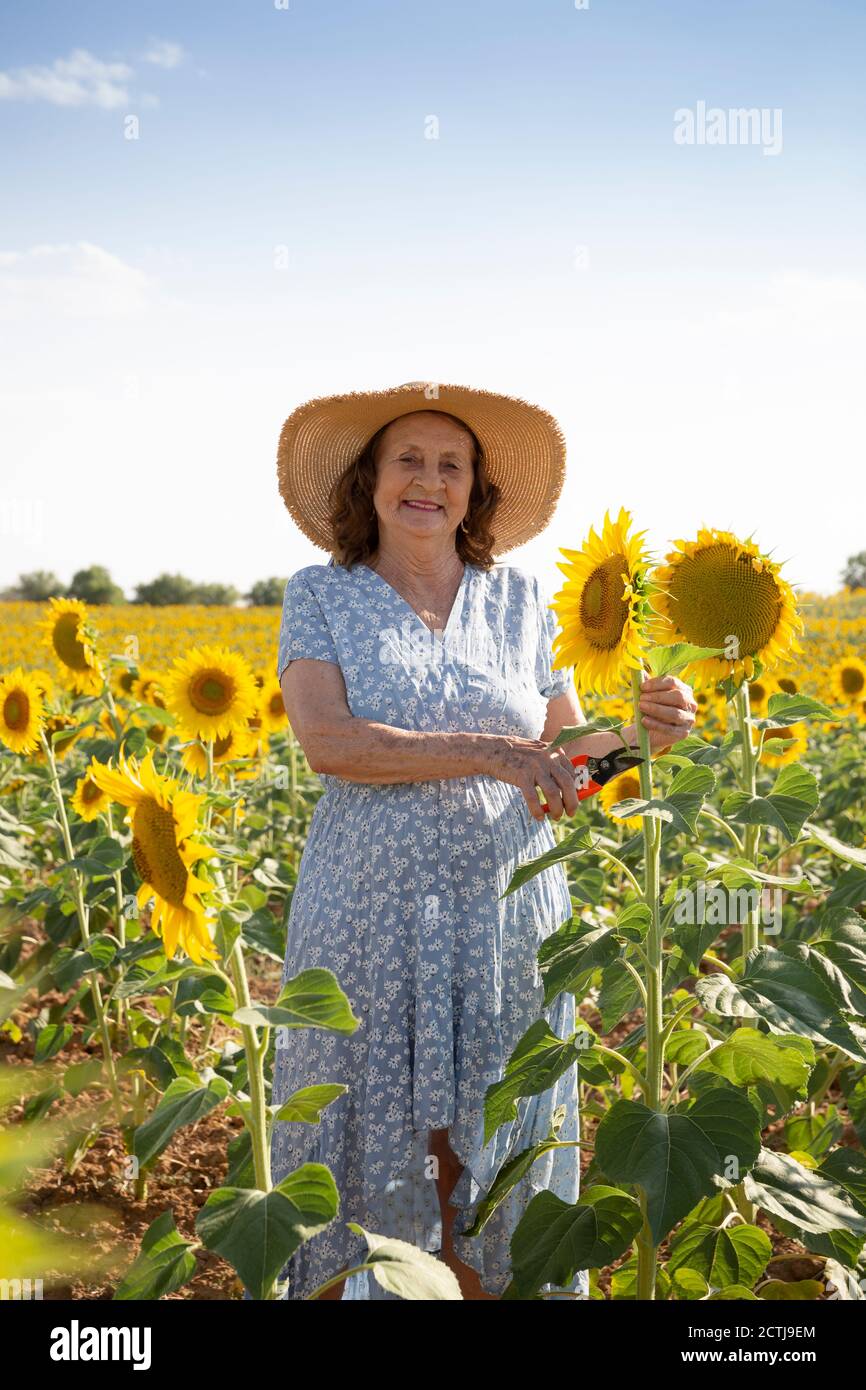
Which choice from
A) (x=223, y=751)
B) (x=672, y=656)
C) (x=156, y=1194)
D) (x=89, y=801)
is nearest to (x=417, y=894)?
(x=672, y=656)

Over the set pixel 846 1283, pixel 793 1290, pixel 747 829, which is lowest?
pixel 793 1290

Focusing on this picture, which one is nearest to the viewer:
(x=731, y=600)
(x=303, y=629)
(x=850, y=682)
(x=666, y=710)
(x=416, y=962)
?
(x=666, y=710)

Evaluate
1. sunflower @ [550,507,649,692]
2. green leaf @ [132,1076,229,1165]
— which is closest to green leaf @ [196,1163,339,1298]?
green leaf @ [132,1076,229,1165]

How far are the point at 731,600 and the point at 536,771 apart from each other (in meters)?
0.53

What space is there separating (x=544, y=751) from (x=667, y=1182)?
25.9 inches

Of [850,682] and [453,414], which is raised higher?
[453,414]

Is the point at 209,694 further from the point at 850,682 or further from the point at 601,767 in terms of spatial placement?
the point at 850,682

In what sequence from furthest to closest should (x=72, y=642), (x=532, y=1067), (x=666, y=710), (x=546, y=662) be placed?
(x=72, y=642) < (x=546, y=662) < (x=666, y=710) < (x=532, y=1067)

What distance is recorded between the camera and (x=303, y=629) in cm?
241

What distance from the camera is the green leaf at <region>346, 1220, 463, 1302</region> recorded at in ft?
4.67

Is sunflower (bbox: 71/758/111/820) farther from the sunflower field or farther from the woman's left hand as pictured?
the woman's left hand

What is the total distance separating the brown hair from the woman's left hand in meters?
0.88
